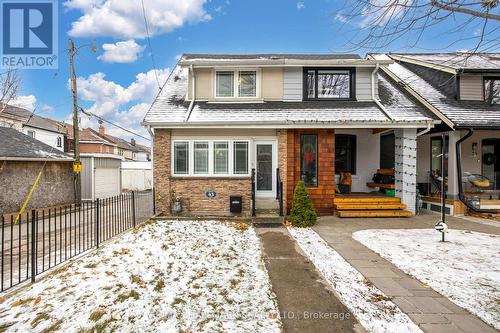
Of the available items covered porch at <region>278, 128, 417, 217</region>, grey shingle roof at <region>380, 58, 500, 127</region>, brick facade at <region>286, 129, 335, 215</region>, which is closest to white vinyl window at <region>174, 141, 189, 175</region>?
covered porch at <region>278, 128, 417, 217</region>

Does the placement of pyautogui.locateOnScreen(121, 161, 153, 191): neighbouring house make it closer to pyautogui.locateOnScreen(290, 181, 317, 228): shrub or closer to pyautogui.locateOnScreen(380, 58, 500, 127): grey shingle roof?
pyautogui.locateOnScreen(290, 181, 317, 228): shrub

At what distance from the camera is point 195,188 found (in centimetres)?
924

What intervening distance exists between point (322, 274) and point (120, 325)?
10.8 feet

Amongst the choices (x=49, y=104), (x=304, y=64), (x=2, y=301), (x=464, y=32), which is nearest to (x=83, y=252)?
(x=2, y=301)

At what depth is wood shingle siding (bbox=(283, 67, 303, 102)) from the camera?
34.1 feet

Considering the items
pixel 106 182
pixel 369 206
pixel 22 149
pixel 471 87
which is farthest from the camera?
pixel 106 182

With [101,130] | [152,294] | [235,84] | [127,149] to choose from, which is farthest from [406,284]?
[127,149]

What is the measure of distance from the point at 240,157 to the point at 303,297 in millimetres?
6249

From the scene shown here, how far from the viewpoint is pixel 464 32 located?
3.10 meters

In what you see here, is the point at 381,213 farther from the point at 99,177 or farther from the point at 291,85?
the point at 99,177

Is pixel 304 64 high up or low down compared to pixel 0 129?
up

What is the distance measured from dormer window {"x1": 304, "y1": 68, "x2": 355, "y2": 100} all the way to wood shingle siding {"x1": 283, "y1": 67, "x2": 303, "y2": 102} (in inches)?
10.7

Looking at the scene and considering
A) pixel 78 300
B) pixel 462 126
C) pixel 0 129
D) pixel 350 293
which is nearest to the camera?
pixel 78 300

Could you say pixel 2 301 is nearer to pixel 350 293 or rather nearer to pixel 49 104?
pixel 350 293
